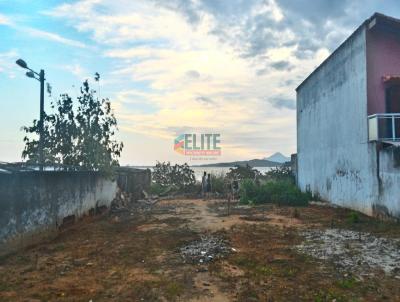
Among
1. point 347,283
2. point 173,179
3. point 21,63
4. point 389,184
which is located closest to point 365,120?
point 389,184

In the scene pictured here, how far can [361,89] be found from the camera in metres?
12.4

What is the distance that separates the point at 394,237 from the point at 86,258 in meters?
6.99

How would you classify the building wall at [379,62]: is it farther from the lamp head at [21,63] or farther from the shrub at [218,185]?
the shrub at [218,185]

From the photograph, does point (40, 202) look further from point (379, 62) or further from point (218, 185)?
point (218, 185)

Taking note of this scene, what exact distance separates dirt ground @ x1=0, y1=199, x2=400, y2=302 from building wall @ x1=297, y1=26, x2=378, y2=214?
2.32 metres

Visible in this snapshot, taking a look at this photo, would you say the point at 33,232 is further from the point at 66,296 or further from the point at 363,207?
the point at 363,207

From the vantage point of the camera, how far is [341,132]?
14.5m

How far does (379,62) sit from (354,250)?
747 centimetres

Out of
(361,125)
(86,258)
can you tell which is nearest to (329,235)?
(361,125)

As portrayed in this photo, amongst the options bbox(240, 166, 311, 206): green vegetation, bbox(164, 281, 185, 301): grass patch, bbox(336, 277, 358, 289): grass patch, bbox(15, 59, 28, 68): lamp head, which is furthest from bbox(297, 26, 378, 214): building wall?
bbox(15, 59, 28, 68): lamp head

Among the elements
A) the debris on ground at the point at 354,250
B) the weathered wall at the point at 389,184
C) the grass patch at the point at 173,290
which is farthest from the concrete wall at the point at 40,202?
the weathered wall at the point at 389,184

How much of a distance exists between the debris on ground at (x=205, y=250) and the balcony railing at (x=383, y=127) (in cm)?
628

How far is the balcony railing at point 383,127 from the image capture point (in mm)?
11227

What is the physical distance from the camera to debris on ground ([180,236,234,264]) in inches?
279
